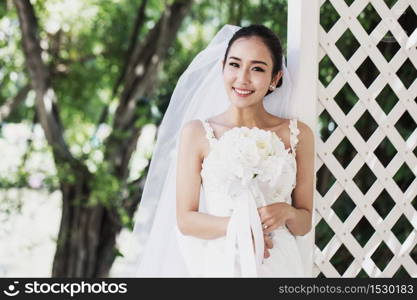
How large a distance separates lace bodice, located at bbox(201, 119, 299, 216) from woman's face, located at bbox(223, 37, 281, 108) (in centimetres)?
11

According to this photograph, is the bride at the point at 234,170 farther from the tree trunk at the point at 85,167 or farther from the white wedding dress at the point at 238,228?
the tree trunk at the point at 85,167

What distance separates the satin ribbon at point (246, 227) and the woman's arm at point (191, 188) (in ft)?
0.23

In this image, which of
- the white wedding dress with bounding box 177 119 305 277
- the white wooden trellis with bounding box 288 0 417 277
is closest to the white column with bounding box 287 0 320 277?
the white wooden trellis with bounding box 288 0 417 277

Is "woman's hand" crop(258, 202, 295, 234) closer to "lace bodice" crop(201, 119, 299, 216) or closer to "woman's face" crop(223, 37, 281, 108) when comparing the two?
"lace bodice" crop(201, 119, 299, 216)

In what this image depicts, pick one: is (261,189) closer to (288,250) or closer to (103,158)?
(288,250)

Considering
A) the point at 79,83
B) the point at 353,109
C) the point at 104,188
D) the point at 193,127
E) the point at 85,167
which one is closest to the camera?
the point at 193,127

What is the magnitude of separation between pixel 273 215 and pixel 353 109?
1.90 feet

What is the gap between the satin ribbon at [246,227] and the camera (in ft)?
6.69

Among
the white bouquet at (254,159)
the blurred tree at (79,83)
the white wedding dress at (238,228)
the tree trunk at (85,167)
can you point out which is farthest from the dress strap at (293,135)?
the tree trunk at (85,167)

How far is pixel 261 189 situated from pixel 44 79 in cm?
298

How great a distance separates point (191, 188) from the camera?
2.15 metres

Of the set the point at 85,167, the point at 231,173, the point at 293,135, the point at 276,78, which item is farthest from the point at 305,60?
the point at 85,167

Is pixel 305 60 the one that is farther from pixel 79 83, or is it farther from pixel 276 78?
pixel 79 83

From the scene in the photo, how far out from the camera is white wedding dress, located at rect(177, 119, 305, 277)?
2.05 m
